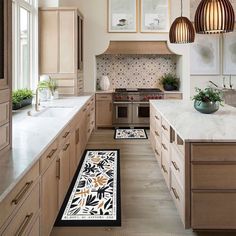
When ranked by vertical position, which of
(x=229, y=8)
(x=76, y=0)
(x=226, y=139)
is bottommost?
(x=226, y=139)

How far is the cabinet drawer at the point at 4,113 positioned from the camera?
213cm

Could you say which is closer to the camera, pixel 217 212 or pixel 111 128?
pixel 217 212

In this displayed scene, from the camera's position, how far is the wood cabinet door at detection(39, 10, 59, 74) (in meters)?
6.52

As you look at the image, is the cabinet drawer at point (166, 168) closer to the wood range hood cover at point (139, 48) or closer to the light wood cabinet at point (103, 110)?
the light wood cabinet at point (103, 110)

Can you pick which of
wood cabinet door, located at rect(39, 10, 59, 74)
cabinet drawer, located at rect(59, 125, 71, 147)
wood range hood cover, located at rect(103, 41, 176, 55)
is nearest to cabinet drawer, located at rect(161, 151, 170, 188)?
cabinet drawer, located at rect(59, 125, 71, 147)

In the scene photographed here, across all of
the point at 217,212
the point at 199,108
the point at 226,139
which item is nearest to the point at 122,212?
the point at 217,212

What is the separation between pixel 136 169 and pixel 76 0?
4.49 metres

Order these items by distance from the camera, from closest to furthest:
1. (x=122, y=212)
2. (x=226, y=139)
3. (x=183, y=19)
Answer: (x=226, y=139) → (x=122, y=212) → (x=183, y=19)

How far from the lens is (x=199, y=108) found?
13.6 ft

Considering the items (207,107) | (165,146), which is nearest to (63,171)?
(165,146)

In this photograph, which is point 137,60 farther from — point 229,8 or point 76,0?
point 229,8

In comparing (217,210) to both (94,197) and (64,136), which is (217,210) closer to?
(94,197)

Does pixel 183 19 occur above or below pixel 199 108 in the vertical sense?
above

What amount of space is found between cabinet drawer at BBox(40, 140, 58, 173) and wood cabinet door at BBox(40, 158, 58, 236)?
0.05 m
